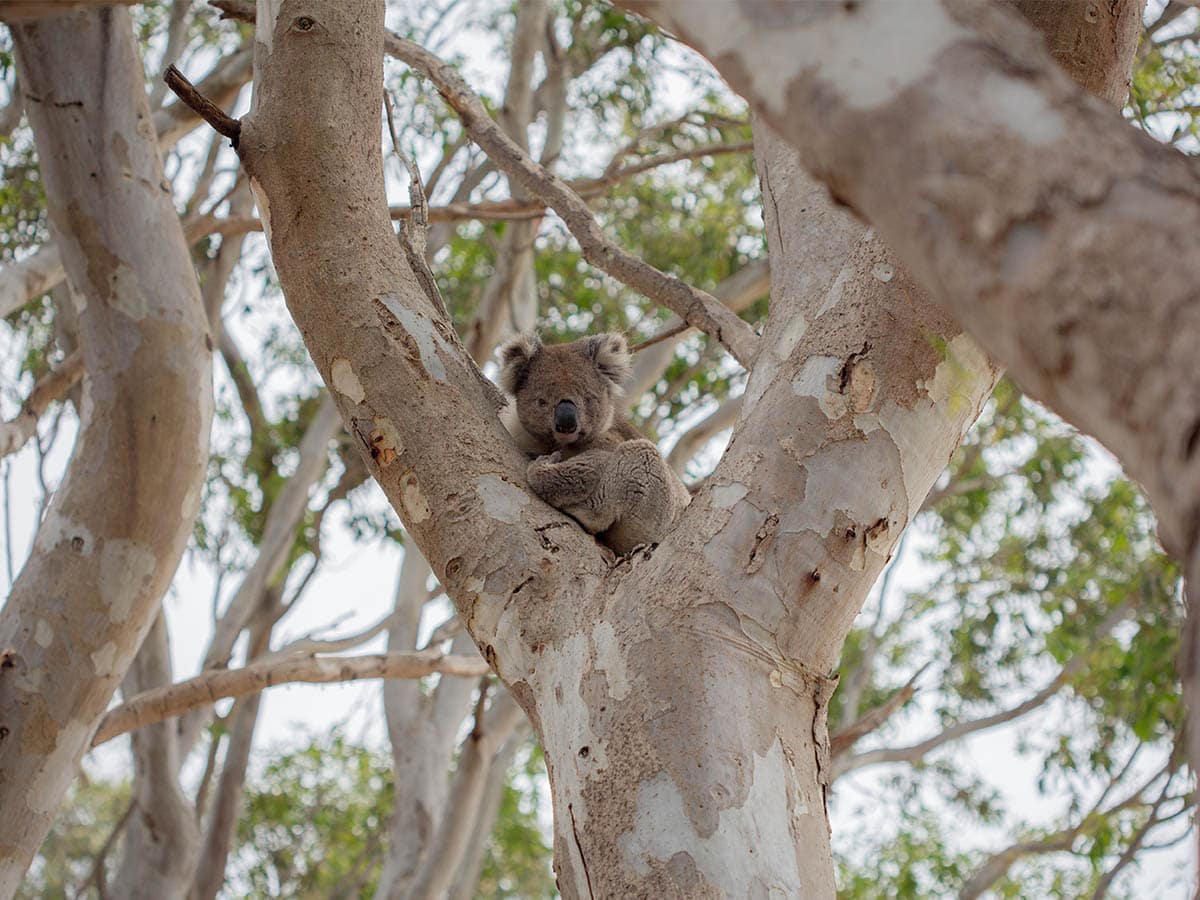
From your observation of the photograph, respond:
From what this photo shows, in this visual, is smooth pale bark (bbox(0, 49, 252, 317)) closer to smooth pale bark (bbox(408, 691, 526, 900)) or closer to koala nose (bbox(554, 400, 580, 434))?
koala nose (bbox(554, 400, 580, 434))

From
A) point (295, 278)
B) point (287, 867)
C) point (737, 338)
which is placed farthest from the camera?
point (287, 867)

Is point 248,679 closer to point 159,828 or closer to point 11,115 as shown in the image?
point 159,828

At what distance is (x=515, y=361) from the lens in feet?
16.6

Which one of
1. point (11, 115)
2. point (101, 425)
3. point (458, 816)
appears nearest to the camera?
point (101, 425)

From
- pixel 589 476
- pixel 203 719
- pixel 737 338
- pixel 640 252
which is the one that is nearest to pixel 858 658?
pixel 640 252

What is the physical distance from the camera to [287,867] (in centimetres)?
1084

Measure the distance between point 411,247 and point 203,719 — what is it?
15.9 feet

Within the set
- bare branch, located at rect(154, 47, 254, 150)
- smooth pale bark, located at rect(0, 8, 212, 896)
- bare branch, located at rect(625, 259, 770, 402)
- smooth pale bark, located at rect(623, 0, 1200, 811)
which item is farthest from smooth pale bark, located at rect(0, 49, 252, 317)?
smooth pale bark, located at rect(623, 0, 1200, 811)

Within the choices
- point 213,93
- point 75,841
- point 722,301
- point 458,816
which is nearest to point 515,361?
point 722,301

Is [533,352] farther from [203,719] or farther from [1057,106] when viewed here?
[1057,106]

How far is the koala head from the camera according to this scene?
484cm

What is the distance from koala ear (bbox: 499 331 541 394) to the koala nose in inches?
13.6

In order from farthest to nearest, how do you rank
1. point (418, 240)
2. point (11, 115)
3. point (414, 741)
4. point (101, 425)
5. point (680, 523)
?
1. point (414, 741)
2. point (11, 115)
3. point (101, 425)
4. point (418, 240)
5. point (680, 523)

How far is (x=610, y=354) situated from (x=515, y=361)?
0.40m
